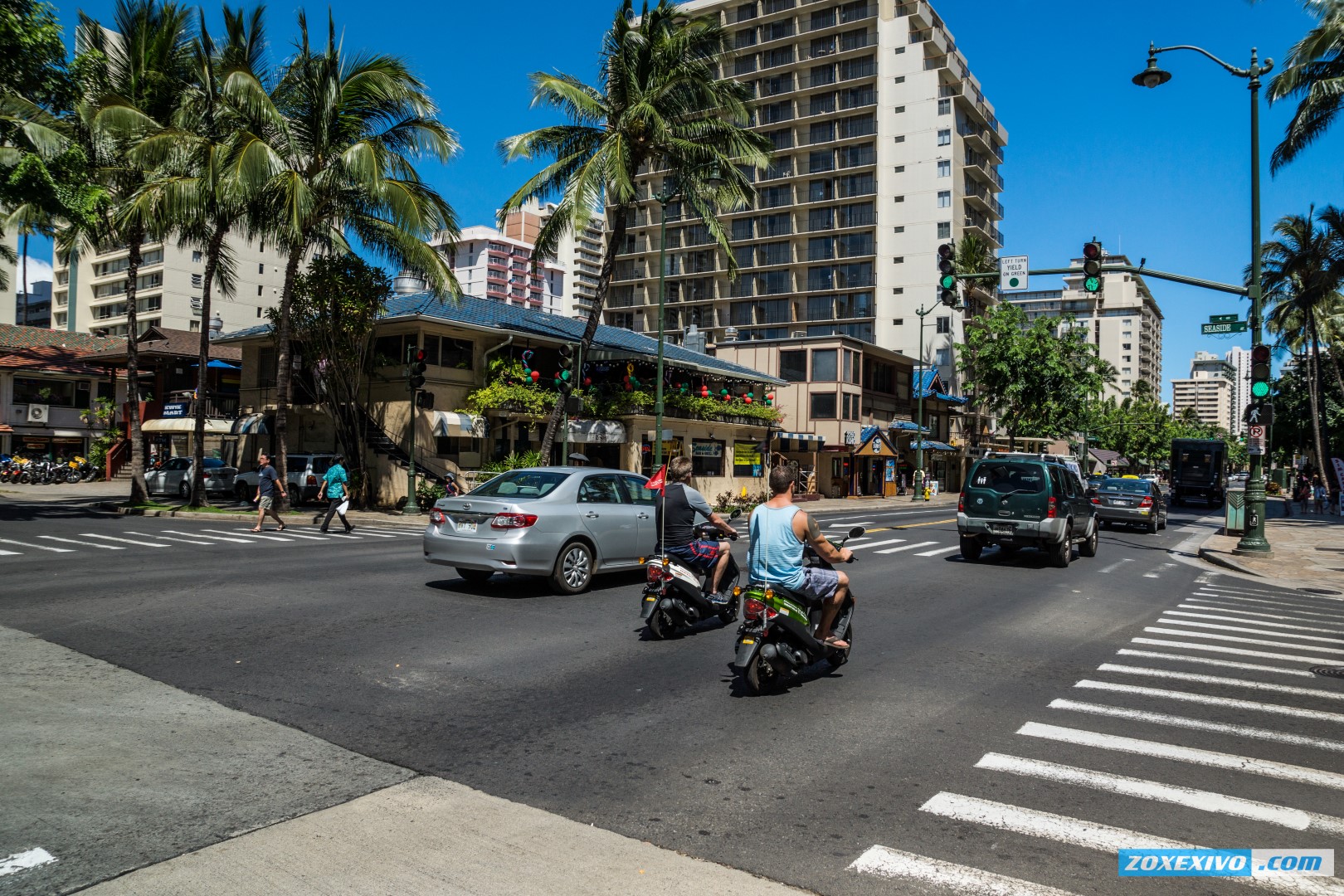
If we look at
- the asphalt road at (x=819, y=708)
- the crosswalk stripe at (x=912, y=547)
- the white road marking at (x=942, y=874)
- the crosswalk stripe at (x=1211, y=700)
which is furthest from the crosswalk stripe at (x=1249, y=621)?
the white road marking at (x=942, y=874)

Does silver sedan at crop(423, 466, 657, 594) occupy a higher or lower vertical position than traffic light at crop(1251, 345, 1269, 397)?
lower

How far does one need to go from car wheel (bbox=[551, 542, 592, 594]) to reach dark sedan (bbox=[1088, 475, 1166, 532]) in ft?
66.7

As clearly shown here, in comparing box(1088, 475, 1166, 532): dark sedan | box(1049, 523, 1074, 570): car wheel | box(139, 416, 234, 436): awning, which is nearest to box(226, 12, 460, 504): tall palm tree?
box(139, 416, 234, 436): awning

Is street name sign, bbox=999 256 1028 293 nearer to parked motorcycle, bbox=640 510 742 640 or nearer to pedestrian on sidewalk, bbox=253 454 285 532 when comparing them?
parked motorcycle, bbox=640 510 742 640

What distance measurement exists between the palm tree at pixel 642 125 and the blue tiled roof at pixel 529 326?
4.27 metres

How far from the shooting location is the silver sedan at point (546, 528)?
34.9 feet

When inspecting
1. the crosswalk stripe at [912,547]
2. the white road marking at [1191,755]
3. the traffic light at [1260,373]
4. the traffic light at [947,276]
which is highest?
the traffic light at [947,276]

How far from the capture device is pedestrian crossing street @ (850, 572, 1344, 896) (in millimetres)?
3994

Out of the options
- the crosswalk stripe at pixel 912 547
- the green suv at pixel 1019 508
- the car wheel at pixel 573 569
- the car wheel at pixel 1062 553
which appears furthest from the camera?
the crosswalk stripe at pixel 912 547

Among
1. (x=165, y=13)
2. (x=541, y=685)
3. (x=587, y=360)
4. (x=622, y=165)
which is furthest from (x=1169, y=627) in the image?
(x=165, y=13)

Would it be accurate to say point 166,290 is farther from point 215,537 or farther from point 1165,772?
point 1165,772

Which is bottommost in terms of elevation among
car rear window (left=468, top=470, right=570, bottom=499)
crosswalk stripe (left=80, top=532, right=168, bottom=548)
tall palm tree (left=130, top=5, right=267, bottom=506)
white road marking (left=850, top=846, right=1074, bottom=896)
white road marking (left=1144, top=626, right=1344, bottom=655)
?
crosswalk stripe (left=80, top=532, right=168, bottom=548)

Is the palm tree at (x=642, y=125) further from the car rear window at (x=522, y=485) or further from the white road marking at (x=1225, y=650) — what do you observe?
the white road marking at (x=1225, y=650)

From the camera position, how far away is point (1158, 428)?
10556cm
